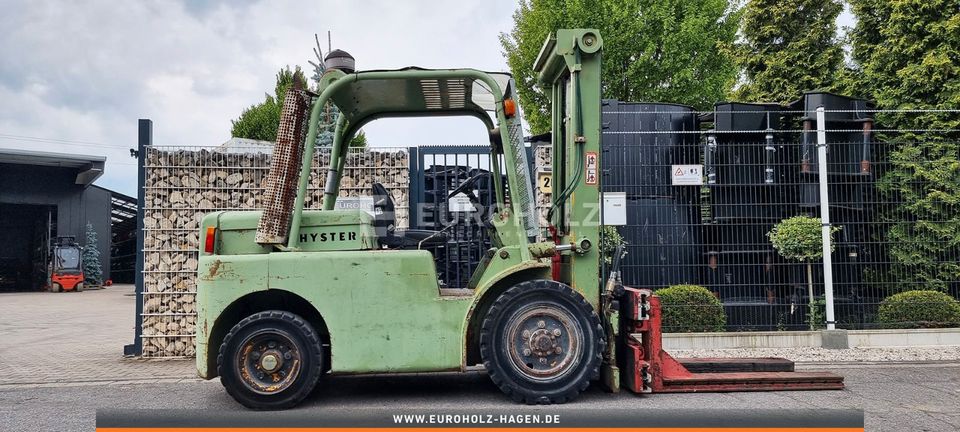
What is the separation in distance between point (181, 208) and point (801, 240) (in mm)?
8145

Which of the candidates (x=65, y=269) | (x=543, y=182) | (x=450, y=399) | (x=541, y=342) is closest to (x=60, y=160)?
(x=65, y=269)

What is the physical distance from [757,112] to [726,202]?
1.46m

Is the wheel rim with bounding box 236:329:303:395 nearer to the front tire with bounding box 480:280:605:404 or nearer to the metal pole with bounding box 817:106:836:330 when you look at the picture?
the front tire with bounding box 480:280:605:404

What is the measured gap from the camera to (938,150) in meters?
10.3

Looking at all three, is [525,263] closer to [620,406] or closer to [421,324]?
[421,324]

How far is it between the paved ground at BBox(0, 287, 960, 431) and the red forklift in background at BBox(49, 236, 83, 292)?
2741cm

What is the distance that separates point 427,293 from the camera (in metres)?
5.40

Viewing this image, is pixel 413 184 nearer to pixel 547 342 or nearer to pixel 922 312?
pixel 547 342

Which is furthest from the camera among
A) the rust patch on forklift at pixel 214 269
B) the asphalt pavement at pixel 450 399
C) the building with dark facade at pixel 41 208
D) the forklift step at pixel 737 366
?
the building with dark facade at pixel 41 208

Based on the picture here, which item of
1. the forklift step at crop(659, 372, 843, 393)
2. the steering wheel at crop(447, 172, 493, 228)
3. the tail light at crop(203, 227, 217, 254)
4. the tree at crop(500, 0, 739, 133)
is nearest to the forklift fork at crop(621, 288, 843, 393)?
the forklift step at crop(659, 372, 843, 393)

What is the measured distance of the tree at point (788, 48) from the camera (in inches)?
707

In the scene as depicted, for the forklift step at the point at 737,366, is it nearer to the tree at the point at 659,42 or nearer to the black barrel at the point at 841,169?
the black barrel at the point at 841,169

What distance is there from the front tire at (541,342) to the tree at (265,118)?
24270 mm

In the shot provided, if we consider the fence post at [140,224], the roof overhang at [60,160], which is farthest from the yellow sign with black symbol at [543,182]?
the roof overhang at [60,160]
